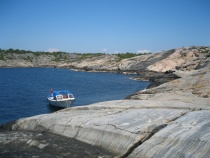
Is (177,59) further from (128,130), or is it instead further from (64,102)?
(128,130)

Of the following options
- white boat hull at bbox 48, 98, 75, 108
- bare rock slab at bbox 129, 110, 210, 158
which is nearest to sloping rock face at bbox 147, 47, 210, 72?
white boat hull at bbox 48, 98, 75, 108

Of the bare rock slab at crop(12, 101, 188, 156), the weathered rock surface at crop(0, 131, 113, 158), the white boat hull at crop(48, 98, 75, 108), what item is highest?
the bare rock slab at crop(12, 101, 188, 156)

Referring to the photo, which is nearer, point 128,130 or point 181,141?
point 181,141

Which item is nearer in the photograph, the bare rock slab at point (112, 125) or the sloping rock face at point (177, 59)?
the bare rock slab at point (112, 125)

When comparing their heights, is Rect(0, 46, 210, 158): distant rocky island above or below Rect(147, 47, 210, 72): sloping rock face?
below

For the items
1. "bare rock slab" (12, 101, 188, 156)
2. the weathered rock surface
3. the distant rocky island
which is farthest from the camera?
"bare rock slab" (12, 101, 188, 156)

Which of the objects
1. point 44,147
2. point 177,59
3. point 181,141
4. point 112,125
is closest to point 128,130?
point 112,125

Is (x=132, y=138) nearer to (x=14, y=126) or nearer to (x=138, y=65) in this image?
(x=14, y=126)

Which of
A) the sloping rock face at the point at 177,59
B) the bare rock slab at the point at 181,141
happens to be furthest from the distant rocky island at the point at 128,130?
the sloping rock face at the point at 177,59

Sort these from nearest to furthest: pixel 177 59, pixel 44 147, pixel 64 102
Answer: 1. pixel 44 147
2. pixel 64 102
3. pixel 177 59

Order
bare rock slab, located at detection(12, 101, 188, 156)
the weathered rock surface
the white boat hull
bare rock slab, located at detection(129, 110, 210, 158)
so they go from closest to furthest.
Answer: bare rock slab, located at detection(129, 110, 210, 158) < the weathered rock surface < bare rock slab, located at detection(12, 101, 188, 156) < the white boat hull

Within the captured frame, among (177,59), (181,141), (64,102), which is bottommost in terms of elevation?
(64,102)

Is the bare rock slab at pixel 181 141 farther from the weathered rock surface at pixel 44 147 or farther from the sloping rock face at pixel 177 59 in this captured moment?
the sloping rock face at pixel 177 59

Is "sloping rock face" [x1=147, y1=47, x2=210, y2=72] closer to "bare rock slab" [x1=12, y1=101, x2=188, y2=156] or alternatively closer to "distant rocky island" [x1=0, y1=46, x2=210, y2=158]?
"distant rocky island" [x1=0, y1=46, x2=210, y2=158]
